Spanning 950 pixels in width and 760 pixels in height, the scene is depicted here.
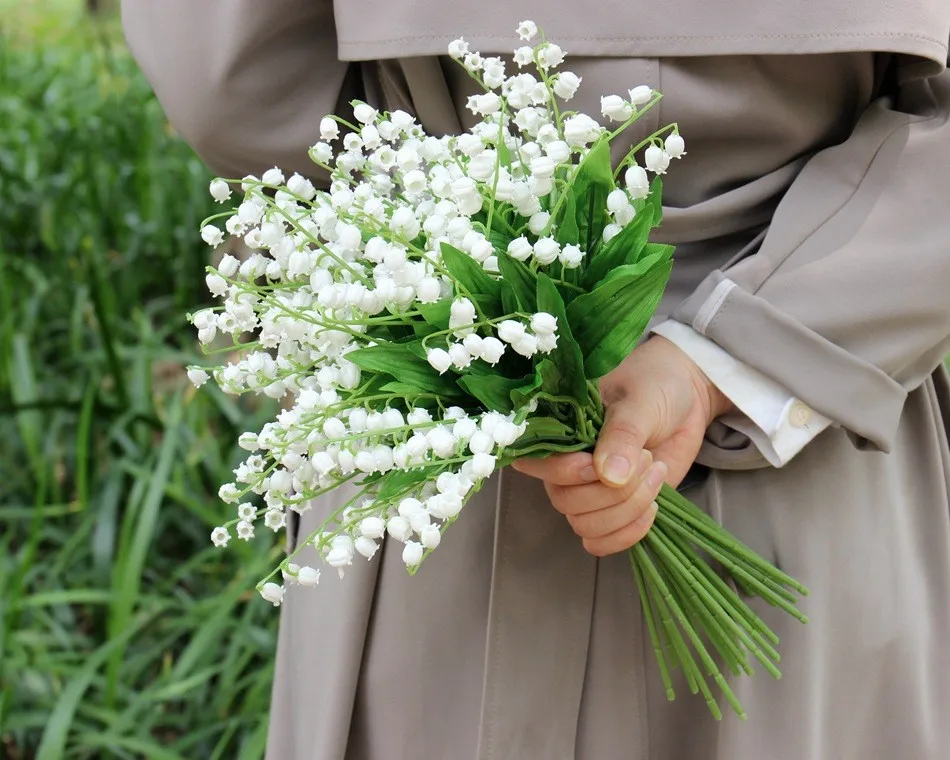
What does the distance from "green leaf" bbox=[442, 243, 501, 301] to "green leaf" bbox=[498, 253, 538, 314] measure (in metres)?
0.01

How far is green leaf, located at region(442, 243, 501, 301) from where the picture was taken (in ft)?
2.11

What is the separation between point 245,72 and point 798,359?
1.85ft

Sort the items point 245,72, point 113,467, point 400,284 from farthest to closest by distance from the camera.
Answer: point 113,467, point 245,72, point 400,284

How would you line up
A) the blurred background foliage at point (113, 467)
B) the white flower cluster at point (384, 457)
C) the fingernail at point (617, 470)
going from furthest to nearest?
Result: the blurred background foliage at point (113, 467)
the fingernail at point (617, 470)
the white flower cluster at point (384, 457)

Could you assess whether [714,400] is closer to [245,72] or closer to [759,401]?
[759,401]

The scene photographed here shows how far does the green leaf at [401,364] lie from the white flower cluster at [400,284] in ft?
0.05

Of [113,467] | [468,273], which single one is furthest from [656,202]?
[113,467]

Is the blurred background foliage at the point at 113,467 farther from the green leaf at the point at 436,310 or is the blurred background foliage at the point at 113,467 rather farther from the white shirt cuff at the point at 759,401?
the green leaf at the point at 436,310

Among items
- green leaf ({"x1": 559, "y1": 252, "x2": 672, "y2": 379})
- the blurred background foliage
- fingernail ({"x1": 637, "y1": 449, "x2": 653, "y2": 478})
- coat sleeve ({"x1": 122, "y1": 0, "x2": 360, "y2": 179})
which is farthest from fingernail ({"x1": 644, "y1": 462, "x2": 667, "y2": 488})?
the blurred background foliage

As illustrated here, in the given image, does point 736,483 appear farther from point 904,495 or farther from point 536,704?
point 536,704

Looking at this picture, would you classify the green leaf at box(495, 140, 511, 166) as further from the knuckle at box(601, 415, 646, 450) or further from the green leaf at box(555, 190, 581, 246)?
the knuckle at box(601, 415, 646, 450)

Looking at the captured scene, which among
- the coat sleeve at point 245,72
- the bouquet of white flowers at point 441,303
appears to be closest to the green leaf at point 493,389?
the bouquet of white flowers at point 441,303

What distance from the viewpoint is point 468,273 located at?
2.17 feet

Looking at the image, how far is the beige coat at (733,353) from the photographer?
0.85 metres
